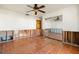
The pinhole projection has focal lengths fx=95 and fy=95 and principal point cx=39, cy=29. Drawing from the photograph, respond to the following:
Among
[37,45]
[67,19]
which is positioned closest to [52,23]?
[67,19]

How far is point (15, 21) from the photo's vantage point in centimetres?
282

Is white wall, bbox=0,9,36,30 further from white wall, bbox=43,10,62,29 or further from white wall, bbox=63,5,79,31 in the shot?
white wall, bbox=63,5,79,31

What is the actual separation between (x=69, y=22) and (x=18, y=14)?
4.87 feet

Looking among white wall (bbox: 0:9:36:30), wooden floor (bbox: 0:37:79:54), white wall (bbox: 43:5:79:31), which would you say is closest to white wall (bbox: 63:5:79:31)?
white wall (bbox: 43:5:79:31)

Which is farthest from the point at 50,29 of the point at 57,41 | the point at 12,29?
the point at 12,29

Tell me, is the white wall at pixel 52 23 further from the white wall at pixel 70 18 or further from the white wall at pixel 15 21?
the white wall at pixel 15 21

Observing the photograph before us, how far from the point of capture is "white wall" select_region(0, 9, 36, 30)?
107 inches

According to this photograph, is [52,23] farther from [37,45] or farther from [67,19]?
[37,45]

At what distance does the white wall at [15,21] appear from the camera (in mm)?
2713

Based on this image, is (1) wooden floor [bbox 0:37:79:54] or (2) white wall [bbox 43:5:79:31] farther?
(1) wooden floor [bbox 0:37:79:54]

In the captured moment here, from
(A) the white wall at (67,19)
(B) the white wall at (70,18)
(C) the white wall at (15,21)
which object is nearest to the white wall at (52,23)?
(A) the white wall at (67,19)
